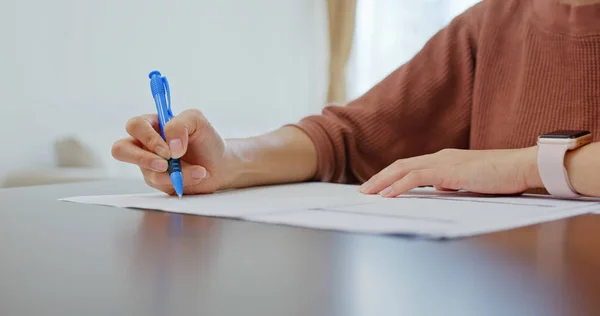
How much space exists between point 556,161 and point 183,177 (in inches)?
18.6

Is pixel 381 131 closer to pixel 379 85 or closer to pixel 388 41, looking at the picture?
pixel 379 85

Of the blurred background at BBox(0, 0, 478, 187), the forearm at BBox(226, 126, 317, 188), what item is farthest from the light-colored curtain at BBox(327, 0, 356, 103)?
the forearm at BBox(226, 126, 317, 188)

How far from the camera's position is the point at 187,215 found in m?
0.65

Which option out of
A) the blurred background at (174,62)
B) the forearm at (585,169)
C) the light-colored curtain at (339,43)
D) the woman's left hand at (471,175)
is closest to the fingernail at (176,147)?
the woman's left hand at (471,175)

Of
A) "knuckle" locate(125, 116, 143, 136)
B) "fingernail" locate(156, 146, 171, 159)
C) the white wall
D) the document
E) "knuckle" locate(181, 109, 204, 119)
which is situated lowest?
the document

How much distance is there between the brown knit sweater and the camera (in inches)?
43.4

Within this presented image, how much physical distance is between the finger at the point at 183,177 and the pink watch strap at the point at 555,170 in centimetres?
43

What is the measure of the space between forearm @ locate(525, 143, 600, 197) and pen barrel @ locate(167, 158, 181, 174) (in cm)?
44

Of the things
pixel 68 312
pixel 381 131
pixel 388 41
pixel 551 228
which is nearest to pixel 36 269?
pixel 68 312

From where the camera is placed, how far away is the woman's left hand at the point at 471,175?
0.82m

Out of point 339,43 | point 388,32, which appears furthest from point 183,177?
point 339,43

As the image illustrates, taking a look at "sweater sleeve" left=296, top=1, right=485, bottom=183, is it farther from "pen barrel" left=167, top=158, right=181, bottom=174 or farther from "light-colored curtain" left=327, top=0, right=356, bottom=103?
"light-colored curtain" left=327, top=0, right=356, bottom=103

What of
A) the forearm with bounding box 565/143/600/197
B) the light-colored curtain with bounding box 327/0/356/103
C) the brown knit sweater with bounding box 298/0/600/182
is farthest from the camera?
the light-colored curtain with bounding box 327/0/356/103

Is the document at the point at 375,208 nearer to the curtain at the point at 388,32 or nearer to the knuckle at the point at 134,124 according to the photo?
the knuckle at the point at 134,124
